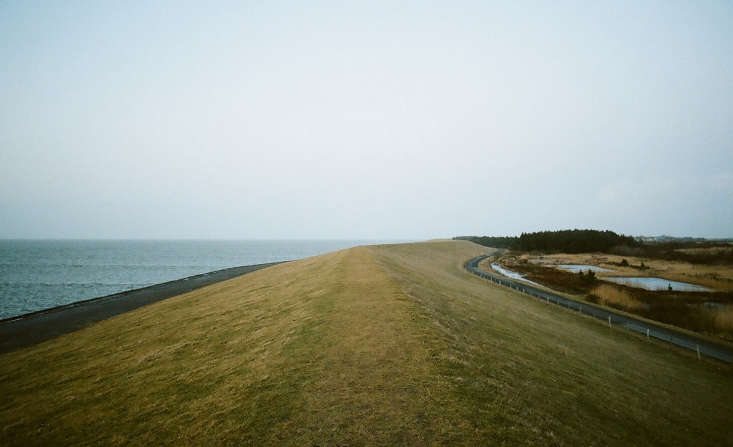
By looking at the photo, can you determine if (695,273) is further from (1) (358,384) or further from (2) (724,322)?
(1) (358,384)

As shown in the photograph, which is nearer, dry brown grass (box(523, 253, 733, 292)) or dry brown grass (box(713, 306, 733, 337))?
dry brown grass (box(713, 306, 733, 337))

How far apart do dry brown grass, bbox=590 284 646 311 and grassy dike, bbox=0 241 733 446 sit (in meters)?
16.7

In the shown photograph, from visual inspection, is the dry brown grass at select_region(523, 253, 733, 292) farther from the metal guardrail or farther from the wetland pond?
the metal guardrail

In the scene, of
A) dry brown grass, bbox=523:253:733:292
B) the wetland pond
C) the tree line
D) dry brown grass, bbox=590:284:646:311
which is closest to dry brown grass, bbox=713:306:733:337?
dry brown grass, bbox=590:284:646:311

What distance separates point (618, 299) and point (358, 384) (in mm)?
41807

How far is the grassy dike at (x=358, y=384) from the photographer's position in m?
7.82

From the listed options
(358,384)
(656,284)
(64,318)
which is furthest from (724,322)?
(64,318)

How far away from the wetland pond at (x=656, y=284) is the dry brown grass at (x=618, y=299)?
12.1 meters

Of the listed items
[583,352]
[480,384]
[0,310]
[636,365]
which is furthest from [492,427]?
[0,310]

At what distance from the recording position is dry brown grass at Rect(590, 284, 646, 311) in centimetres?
3519

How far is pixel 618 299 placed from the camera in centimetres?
3784

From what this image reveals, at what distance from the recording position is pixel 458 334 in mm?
13945

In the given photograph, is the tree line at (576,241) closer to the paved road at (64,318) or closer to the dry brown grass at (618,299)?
the dry brown grass at (618,299)

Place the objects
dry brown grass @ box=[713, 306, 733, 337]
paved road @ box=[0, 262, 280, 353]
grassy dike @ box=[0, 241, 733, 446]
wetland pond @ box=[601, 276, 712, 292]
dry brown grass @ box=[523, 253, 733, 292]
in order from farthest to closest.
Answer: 1. dry brown grass @ box=[523, 253, 733, 292]
2. wetland pond @ box=[601, 276, 712, 292]
3. paved road @ box=[0, 262, 280, 353]
4. dry brown grass @ box=[713, 306, 733, 337]
5. grassy dike @ box=[0, 241, 733, 446]
